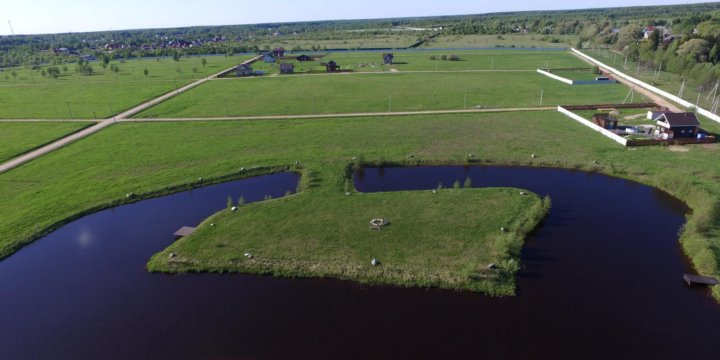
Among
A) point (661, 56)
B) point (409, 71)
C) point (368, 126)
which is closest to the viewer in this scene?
point (368, 126)

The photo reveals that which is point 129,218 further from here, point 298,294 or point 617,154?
point 617,154

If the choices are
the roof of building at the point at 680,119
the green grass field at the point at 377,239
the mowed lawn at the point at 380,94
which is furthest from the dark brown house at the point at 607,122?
the green grass field at the point at 377,239

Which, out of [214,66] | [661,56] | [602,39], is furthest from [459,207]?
[602,39]

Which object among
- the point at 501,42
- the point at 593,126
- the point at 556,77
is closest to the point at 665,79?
the point at 556,77

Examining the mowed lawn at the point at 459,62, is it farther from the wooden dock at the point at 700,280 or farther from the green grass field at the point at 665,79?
the wooden dock at the point at 700,280

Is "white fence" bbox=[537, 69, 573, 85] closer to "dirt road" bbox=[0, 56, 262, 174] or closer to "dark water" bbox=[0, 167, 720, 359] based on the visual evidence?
"dark water" bbox=[0, 167, 720, 359]

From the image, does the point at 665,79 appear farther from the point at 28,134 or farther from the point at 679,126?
the point at 28,134
